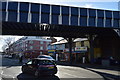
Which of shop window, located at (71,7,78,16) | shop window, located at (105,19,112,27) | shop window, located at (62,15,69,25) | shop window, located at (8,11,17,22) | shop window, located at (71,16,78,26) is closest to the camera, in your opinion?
shop window, located at (8,11,17,22)

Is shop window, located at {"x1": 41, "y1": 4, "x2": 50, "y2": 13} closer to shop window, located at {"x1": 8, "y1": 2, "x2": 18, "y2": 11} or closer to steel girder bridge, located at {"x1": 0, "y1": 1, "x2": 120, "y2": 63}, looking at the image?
steel girder bridge, located at {"x1": 0, "y1": 1, "x2": 120, "y2": 63}

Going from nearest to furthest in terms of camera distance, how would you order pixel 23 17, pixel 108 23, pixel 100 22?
pixel 23 17, pixel 100 22, pixel 108 23

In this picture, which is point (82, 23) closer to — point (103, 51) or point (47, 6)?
point (47, 6)

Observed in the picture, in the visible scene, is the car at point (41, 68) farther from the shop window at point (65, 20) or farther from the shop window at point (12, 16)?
the shop window at point (65, 20)

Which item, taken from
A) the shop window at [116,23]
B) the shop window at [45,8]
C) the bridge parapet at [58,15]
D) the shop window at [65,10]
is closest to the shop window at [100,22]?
the bridge parapet at [58,15]

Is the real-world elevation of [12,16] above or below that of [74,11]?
below

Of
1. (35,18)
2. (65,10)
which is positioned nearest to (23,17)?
(35,18)

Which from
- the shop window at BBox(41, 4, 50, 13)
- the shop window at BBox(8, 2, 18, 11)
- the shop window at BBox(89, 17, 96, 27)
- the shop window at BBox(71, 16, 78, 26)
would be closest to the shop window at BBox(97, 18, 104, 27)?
the shop window at BBox(89, 17, 96, 27)

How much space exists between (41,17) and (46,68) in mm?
12186

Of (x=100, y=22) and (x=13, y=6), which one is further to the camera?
(x=100, y=22)

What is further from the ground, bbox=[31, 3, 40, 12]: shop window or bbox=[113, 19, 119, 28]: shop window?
bbox=[31, 3, 40, 12]: shop window

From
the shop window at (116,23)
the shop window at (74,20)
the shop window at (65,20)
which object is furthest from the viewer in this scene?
the shop window at (116,23)

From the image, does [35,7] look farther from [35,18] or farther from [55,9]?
[55,9]

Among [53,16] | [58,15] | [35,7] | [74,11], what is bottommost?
[53,16]
